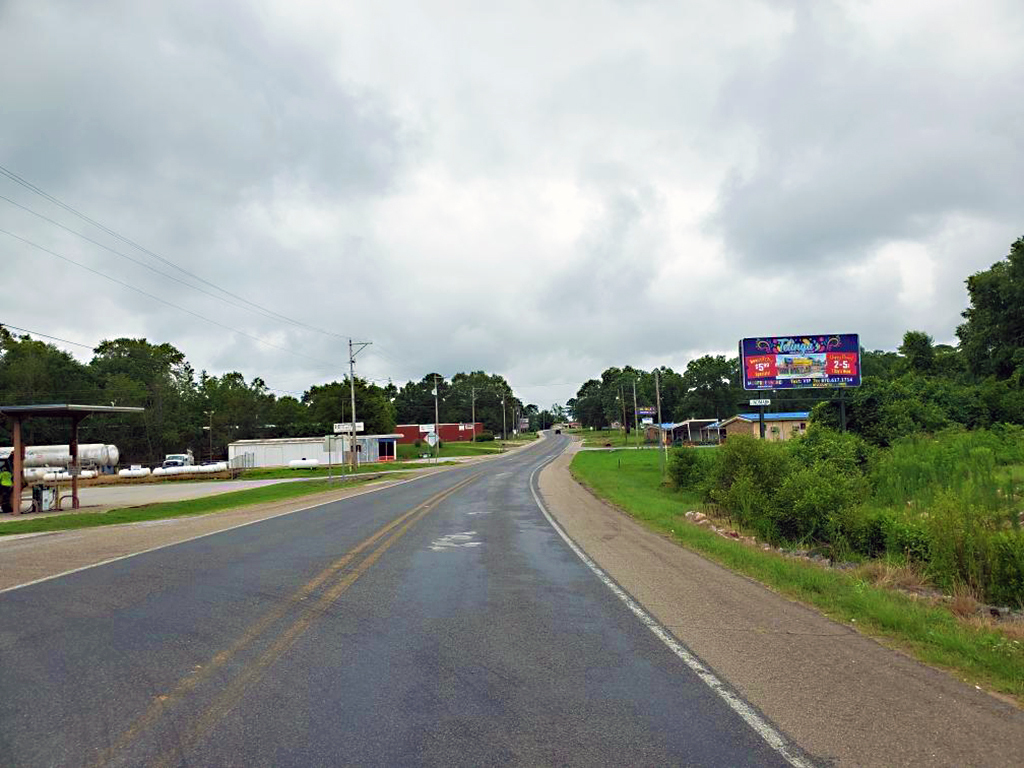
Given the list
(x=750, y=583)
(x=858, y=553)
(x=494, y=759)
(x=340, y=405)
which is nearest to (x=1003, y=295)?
(x=858, y=553)

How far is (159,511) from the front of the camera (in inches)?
1061

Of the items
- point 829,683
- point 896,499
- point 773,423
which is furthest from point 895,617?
point 773,423

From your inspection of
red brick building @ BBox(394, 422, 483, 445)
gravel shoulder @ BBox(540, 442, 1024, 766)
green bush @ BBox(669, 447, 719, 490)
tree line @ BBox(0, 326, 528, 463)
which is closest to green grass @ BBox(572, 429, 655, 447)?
red brick building @ BBox(394, 422, 483, 445)

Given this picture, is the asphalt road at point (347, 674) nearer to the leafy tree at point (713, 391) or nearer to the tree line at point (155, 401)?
the tree line at point (155, 401)

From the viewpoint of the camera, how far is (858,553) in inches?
667

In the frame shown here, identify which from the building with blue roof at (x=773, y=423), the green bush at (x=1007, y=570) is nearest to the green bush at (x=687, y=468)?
the green bush at (x=1007, y=570)

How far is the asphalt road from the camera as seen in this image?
187 inches

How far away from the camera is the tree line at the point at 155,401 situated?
78.2 meters

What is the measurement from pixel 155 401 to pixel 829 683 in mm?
97373

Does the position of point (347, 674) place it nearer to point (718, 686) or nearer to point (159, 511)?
point (718, 686)

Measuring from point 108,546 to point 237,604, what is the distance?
28.2ft

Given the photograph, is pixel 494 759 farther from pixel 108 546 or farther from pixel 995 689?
pixel 108 546

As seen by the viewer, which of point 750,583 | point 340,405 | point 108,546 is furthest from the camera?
point 340,405

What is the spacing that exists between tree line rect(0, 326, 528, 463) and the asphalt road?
78.2m
